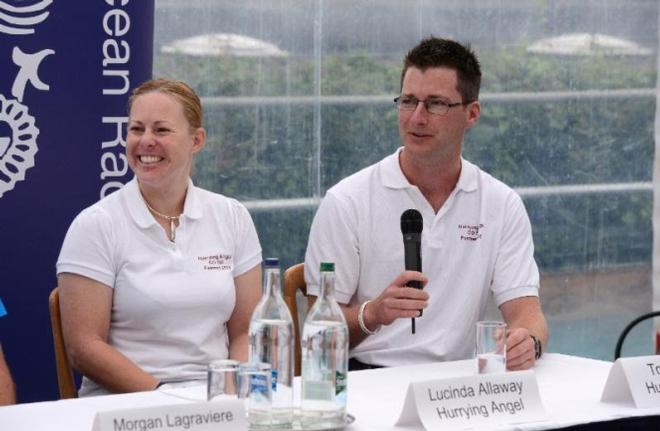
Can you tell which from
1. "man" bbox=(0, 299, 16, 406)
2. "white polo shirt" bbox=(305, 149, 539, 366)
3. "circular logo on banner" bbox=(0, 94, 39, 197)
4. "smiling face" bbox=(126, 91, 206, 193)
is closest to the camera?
"man" bbox=(0, 299, 16, 406)

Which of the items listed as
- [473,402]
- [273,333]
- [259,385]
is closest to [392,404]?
[473,402]

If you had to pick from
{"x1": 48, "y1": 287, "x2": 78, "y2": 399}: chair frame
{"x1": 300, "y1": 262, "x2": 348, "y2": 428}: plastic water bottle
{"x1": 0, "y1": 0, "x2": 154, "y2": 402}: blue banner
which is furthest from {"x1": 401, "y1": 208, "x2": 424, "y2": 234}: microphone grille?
{"x1": 0, "y1": 0, "x2": 154, "y2": 402}: blue banner

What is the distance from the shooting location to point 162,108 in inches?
123

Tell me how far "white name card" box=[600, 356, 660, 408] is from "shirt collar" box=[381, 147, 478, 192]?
0.94 meters

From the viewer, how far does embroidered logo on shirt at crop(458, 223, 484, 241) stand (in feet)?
10.8

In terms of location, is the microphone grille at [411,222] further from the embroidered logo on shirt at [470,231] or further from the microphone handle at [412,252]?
the embroidered logo on shirt at [470,231]

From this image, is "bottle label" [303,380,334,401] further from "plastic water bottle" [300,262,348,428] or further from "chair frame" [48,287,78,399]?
"chair frame" [48,287,78,399]

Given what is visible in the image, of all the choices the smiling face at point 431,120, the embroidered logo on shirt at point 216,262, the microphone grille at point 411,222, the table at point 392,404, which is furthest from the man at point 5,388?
the smiling face at point 431,120

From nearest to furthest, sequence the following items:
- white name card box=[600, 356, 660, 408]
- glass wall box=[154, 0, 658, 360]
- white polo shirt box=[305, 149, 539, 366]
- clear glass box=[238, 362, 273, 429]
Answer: clear glass box=[238, 362, 273, 429]
white name card box=[600, 356, 660, 408]
white polo shirt box=[305, 149, 539, 366]
glass wall box=[154, 0, 658, 360]

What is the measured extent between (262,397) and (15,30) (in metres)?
1.83

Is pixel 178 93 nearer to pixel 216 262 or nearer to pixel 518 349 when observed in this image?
pixel 216 262

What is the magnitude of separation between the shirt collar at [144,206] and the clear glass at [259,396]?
0.97m

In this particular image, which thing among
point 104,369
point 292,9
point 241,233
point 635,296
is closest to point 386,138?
point 292,9

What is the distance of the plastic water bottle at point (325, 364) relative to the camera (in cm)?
217
